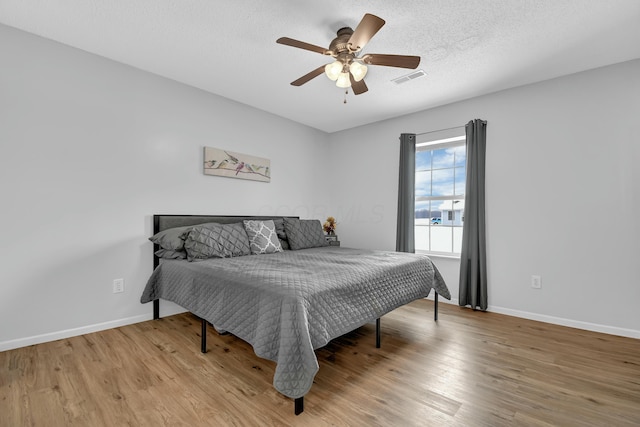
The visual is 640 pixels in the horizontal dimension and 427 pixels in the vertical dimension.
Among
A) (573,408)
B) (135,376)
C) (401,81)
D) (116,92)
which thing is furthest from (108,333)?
(401,81)

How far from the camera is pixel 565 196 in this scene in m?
2.78

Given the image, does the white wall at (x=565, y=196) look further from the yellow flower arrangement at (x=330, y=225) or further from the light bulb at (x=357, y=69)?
the light bulb at (x=357, y=69)

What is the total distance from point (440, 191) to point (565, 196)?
131cm

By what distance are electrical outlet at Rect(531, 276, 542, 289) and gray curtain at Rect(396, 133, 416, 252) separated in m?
1.30

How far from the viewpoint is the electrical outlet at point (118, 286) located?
2.61 metres

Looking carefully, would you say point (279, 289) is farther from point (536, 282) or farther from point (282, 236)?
point (536, 282)

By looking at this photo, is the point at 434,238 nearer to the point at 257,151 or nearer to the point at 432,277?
the point at 432,277

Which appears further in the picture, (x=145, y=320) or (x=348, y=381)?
(x=145, y=320)

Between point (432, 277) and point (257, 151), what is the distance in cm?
266

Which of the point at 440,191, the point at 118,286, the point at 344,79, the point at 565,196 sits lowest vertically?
the point at 118,286

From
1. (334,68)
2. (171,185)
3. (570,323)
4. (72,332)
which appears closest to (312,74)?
(334,68)

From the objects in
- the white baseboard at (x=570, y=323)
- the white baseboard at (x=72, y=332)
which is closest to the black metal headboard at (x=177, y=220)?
the white baseboard at (x=72, y=332)

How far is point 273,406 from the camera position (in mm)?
1525

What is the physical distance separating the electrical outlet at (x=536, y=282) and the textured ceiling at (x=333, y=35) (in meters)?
2.06
